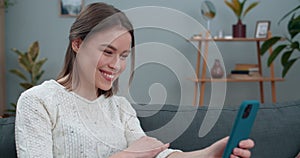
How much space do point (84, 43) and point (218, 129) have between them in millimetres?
584

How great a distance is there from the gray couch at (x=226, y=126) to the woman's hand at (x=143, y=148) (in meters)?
0.14

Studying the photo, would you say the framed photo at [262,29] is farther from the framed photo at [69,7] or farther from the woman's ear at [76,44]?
the woman's ear at [76,44]

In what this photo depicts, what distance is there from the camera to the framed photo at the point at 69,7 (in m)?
4.12

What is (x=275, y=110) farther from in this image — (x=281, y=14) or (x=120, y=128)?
(x=281, y=14)

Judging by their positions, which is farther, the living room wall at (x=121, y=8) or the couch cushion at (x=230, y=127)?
the living room wall at (x=121, y=8)

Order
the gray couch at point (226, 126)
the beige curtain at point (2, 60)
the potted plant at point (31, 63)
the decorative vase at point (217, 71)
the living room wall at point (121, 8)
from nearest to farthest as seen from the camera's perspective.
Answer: the gray couch at point (226, 126) → the decorative vase at point (217, 71) → the potted plant at point (31, 63) → the beige curtain at point (2, 60) → the living room wall at point (121, 8)

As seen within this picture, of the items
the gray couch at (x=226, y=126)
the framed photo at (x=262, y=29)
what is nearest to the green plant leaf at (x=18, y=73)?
the framed photo at (x=262, y=29)

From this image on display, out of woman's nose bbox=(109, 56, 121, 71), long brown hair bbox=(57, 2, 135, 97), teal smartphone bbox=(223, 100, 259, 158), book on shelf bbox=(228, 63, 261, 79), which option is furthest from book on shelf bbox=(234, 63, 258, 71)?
teal smartphone bbox=(223, 100, 259, 158)

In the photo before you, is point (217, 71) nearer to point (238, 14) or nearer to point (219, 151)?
point (238, 14)

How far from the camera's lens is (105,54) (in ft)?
3.88

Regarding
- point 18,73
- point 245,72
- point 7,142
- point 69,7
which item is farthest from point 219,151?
point 69,7

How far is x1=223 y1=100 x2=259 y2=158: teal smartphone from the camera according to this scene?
0.90m

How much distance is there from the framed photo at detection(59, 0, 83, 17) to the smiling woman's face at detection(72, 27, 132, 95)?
2.93 m

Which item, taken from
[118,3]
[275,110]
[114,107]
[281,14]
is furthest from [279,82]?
[114,107]
